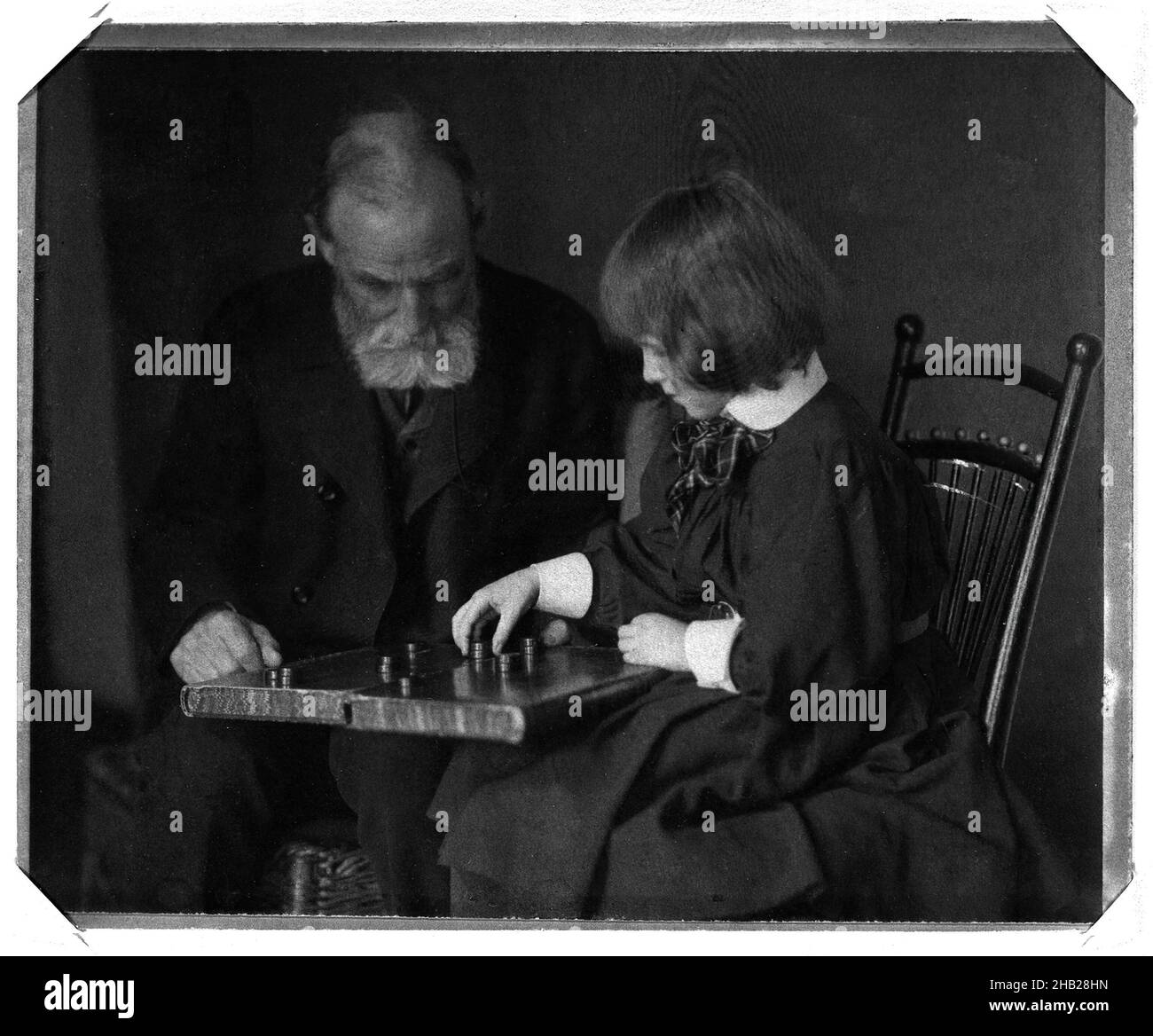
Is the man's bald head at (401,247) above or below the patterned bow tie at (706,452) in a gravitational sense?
above

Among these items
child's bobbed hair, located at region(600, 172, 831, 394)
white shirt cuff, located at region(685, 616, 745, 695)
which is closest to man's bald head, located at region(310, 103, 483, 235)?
child's bobbed hair, located at region(600, 172, 831, 394)

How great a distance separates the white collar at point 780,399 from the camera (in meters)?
2.77

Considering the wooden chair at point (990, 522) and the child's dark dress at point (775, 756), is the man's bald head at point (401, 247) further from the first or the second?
the wooden chair at point (990, 522)

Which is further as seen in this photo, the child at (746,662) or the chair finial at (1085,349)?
the chair finial at (1085,349)

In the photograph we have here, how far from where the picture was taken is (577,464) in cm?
282

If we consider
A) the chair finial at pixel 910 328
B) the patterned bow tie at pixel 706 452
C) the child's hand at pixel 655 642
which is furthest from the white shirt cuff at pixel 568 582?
the chair finial at pixel 910 328

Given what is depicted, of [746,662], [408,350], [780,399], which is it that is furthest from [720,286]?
[746,662]

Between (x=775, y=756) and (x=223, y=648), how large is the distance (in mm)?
1276

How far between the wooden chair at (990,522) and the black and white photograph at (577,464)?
10 millimetres

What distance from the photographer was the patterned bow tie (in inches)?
109

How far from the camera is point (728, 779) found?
272 centimetres

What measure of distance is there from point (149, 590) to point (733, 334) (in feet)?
4.80

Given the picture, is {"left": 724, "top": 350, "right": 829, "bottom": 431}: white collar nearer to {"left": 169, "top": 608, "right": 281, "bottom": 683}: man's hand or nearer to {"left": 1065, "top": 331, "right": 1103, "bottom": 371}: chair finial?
{"left": 1065, "top": 331, "right": 1103, "bottom": 371}: chair finial
